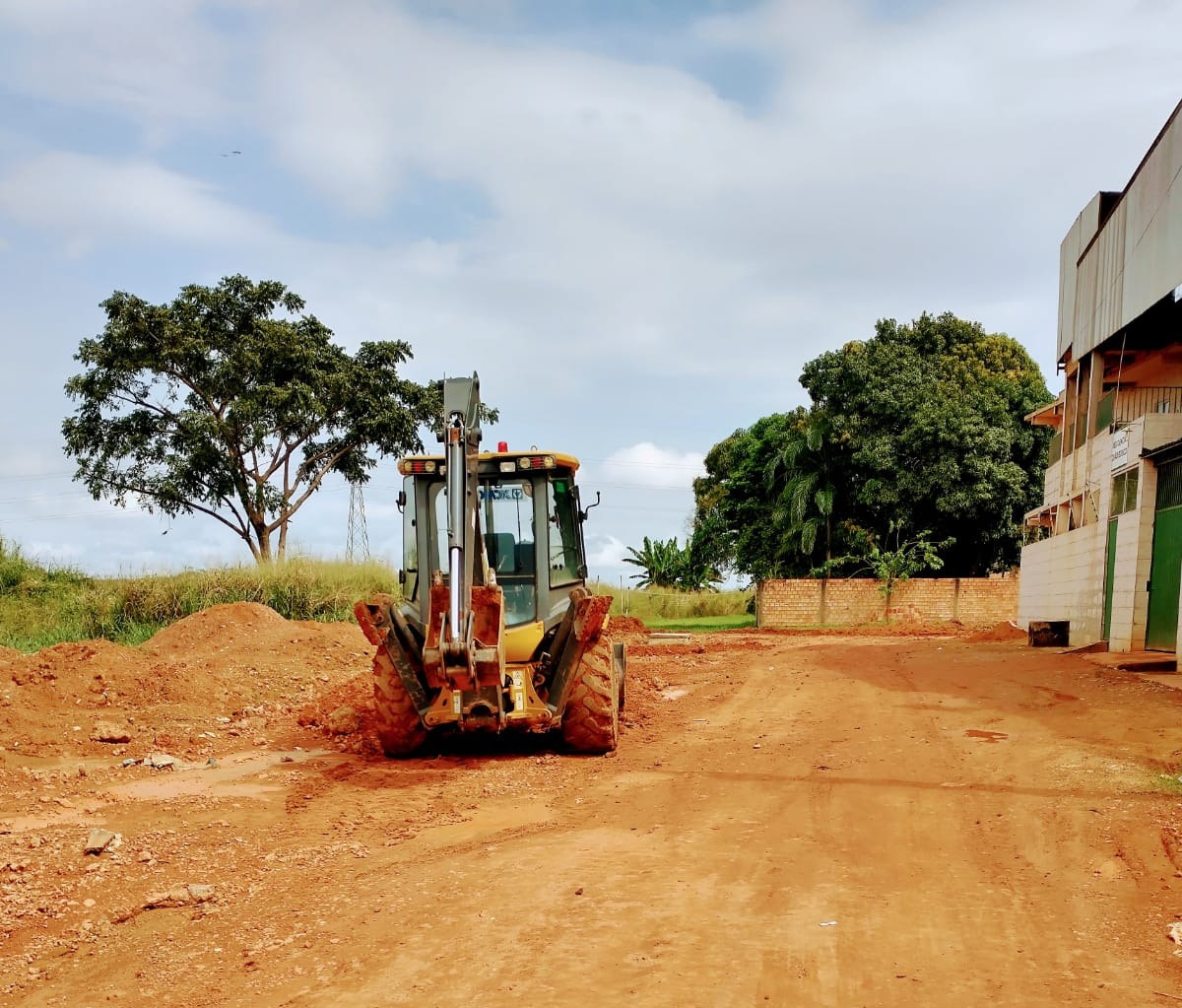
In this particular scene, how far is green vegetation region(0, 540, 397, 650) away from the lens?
22.2 meters

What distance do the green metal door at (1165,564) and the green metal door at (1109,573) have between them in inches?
79.0

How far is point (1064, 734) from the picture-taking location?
10.4 meters

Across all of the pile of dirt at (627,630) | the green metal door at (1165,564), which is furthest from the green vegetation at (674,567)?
the green metal door at (1165,564)

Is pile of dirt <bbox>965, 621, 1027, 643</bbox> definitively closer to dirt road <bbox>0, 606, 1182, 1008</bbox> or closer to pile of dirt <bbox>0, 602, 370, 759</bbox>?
dirt road <bbox>0, 606, 1182, 1008</bbox>

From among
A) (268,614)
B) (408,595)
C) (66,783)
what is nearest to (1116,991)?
(408,595)

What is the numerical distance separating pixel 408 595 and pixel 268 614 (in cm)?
968

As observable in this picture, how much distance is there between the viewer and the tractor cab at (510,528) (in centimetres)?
1002

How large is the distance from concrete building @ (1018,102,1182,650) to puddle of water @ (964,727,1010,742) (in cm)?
726

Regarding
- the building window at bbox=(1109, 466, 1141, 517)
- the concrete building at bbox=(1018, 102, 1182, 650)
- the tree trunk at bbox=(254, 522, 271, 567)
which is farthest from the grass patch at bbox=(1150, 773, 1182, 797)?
the tree trunk at bbox=(254, 522, 271, 567)

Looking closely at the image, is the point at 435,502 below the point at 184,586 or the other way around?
the other way around

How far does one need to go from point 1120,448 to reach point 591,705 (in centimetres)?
1394

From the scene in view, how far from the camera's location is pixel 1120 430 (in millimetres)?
19656

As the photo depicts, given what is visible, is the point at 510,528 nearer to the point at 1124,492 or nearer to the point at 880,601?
the point at 1124,492

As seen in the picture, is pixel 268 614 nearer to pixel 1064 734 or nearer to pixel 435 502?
pixel 435 502
